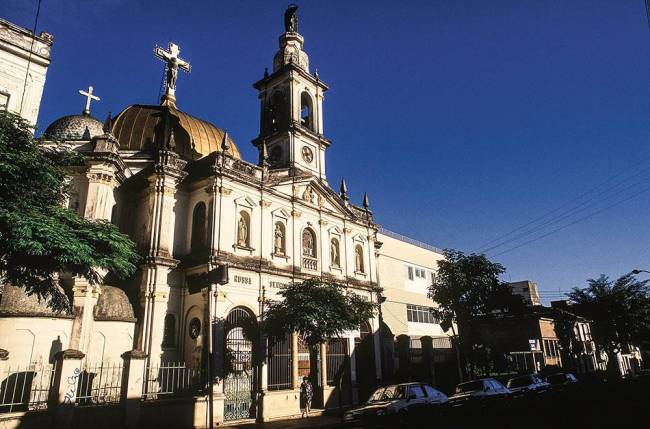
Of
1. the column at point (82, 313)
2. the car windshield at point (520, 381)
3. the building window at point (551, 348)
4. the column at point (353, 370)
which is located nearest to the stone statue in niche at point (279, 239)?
the column at point (353, 370)

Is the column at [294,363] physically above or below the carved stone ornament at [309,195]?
below

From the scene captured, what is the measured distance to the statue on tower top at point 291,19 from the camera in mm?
34719

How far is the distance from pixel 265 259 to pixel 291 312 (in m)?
4.57

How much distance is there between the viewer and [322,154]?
32031 mm

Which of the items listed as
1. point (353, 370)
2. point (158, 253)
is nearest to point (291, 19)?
point (158, 253)

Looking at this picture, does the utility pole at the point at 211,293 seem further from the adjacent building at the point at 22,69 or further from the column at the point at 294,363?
the adjacent building at the point at 22,69

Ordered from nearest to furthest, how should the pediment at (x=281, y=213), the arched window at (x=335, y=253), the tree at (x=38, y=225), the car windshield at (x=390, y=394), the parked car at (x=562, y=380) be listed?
the tree at (x=38, y=225) → the car windshield at (x=390, y=394) → the parked car at (x=562, y=380) → the pediment at (x=281, y=213) → the arched window at (x=335, y=253)

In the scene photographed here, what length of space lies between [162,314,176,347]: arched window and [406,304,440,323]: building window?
77.2 feet

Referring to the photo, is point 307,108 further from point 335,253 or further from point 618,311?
point 618,311

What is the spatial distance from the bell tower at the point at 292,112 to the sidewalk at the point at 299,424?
14.5 meters

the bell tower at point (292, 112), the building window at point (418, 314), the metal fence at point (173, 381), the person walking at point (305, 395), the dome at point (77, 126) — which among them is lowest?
the person walking at point (305, 395)

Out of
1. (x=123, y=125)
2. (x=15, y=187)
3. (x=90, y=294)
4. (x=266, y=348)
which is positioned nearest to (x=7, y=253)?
(x=15, y=187)

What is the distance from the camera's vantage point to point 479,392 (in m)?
17.5

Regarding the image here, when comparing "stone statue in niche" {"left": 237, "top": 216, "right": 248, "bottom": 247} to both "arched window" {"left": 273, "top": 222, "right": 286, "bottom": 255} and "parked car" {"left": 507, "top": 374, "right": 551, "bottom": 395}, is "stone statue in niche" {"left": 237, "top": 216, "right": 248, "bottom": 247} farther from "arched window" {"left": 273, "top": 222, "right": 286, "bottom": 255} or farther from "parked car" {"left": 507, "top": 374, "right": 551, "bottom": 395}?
"parked car" {"left": 507, "top": 374, "right": 551, "bottom": 395}
